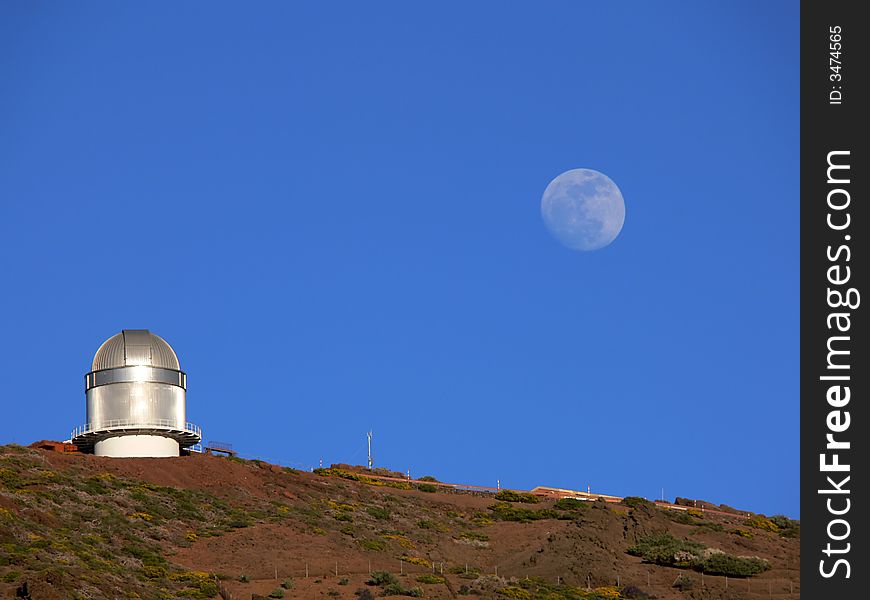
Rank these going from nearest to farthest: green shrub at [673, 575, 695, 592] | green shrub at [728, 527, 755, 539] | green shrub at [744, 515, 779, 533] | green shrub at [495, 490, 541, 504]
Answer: green shrub at [673, 575, 695, 592], green shrub at [728, 527, 755, 539], green shrub at [744, 515, 779, 533], green shrub at [495, 490, 541, 504]

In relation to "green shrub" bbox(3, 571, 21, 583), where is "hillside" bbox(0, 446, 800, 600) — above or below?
above

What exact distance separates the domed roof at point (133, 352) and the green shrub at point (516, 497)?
64.1 ft

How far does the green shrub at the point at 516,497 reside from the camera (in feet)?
248

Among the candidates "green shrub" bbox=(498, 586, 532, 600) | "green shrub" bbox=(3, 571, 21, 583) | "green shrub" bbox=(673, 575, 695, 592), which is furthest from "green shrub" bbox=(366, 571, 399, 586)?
"green shrub" bbox=(3, 571, 21, 583)

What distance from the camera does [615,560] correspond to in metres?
60.2

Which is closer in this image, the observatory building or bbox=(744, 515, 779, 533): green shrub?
the observatory building

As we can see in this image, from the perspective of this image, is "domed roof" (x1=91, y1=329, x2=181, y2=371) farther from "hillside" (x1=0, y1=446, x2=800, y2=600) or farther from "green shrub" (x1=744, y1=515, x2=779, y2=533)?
"green shrub" (x1=744, y1=515, x2=779, y2=533)

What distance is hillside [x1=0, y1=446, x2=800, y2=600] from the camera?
4884cm

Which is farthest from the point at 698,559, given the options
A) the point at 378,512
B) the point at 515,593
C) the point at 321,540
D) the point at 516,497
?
the point at 516,497
